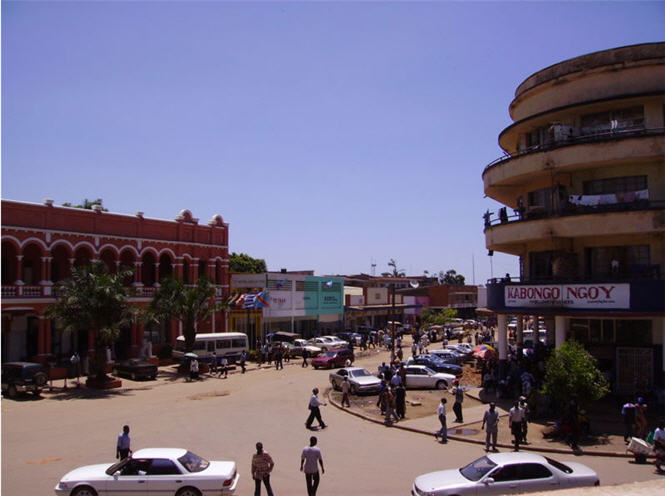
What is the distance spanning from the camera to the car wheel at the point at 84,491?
1304cm

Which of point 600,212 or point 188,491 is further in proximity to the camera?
point 600,212

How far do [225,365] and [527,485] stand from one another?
27.2 meters

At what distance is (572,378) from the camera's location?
20.0m

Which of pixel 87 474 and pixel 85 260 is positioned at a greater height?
pixel 85 260

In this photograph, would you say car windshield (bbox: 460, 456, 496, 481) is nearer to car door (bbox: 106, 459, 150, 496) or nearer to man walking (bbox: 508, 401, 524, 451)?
man walking (bbox: 508, 401, 524, 451)

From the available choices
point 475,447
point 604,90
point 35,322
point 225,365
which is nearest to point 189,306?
point 225,365

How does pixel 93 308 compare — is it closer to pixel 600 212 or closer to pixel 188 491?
pixel 188 491

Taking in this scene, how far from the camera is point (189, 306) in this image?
128 feet

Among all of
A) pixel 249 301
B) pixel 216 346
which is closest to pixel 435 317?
pixel 249 301

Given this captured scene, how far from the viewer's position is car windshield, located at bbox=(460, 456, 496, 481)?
13070 mm

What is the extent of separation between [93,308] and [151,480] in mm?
21041

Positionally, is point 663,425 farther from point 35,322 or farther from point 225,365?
point 35,322

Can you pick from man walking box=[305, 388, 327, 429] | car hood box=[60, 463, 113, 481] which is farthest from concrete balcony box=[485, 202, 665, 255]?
car hood box=[60, 463, 113, 481]

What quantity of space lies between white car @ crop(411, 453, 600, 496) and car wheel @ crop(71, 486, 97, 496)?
7136 mm
